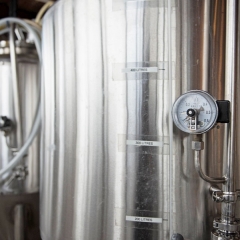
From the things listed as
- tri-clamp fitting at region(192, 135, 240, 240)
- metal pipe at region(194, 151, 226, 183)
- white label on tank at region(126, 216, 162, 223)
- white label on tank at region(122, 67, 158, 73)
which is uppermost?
white label on tank at region(122, 67, 158, 73)

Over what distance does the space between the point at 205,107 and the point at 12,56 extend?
2.23ft

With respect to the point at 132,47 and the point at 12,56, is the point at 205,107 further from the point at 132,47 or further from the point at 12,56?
the point at 12,56

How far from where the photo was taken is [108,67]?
678mm

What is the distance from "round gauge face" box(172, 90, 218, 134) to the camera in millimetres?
595

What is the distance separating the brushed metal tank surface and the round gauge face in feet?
1.88

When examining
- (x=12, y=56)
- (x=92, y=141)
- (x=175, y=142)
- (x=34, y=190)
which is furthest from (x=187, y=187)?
(x=12, y=56)

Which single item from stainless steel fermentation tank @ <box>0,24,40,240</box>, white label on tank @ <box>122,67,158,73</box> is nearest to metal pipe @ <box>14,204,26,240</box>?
stainless steel fermentation tank @ <box>0,24,40,240</box>

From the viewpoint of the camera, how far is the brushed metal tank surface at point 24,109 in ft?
3.30

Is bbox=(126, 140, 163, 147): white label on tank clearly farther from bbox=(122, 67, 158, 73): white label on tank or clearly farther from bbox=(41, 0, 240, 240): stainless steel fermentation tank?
bbox=(122, 67, 158, 73): white label on tank

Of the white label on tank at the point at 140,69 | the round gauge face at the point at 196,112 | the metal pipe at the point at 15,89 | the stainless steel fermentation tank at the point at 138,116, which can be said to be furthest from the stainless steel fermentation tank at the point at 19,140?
the round gauge face at the point at 196,112

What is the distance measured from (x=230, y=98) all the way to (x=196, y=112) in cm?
8

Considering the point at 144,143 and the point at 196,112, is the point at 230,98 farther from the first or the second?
the point at 144,143

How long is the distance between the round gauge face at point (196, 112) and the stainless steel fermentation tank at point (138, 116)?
0.02 meters

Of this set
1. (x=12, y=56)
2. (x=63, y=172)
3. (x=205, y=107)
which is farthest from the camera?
(x=12, y=56)
